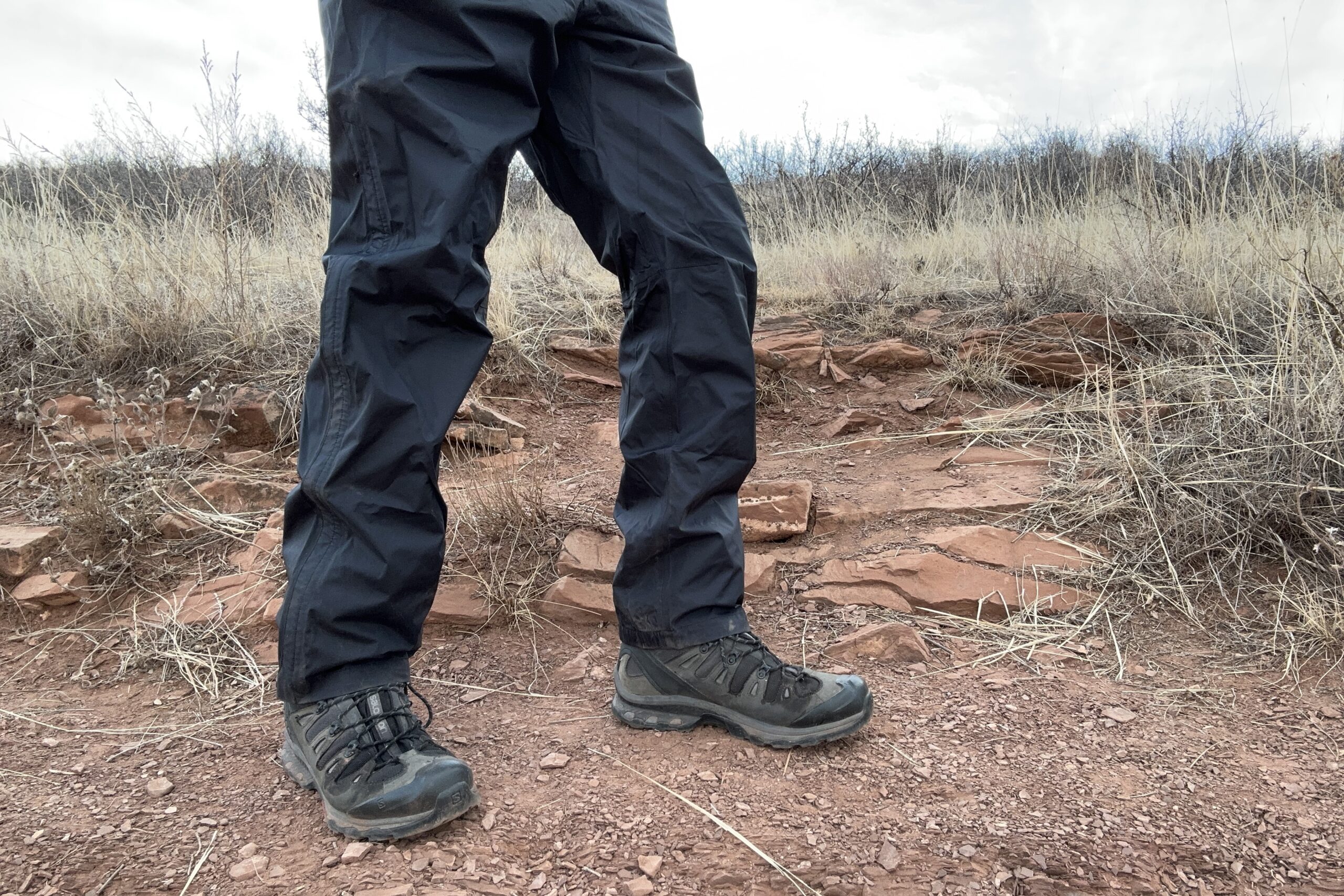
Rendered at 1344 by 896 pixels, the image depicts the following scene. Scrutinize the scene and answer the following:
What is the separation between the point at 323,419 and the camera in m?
1.23

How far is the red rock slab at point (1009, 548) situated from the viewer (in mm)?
1995

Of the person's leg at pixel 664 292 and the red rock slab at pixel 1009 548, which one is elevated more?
the person's leg at pixel 664 292

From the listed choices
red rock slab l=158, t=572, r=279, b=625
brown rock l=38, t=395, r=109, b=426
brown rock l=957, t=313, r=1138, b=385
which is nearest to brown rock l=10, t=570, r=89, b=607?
red rock slab l=158, t=572, r=279, b=625

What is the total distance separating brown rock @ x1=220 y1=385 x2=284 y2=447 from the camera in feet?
8.79

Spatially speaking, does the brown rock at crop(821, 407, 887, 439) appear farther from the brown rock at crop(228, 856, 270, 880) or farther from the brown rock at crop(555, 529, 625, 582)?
the brown rock at crop(228, 856, 270, 880)

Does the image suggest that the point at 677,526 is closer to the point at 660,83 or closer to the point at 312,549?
the point at 312,549

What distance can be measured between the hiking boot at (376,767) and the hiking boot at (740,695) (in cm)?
36

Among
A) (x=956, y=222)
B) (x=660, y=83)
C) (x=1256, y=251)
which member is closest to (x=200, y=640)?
(x=660, y=83)

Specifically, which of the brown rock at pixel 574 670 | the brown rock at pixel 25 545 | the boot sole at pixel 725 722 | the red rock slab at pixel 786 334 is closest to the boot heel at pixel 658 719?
the boot sole at pixel 725 722

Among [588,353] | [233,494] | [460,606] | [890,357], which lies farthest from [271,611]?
[890,357]

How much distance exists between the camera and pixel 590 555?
205cm

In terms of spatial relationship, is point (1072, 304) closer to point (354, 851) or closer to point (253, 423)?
point (253, 423)

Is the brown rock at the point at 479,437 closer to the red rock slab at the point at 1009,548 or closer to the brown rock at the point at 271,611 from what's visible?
the brown rock at the point at 271,611

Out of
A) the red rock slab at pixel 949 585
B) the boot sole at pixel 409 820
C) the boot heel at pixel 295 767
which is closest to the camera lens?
the boot sole at pixel 409 820
